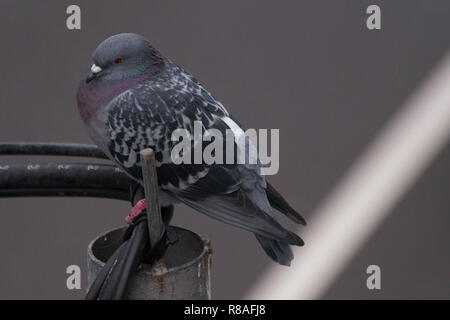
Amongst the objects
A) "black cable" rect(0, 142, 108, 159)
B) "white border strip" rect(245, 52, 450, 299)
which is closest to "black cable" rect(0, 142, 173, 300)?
"black cable" rect(0, 142, 108, 159)

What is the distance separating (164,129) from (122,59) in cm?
18

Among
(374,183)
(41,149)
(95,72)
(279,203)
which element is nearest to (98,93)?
(95,72)

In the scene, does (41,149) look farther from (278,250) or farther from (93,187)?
(278,250)

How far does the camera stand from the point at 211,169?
1.10 metres

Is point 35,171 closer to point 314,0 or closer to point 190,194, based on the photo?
point 190,194

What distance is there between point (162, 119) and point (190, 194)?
0.53 feet

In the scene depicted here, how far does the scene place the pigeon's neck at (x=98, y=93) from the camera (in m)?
1.14

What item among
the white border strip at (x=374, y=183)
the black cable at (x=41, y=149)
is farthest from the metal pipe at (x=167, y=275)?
the white border strip at (x=374, y=183)

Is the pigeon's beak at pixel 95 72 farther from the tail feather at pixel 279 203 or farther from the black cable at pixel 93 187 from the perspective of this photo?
the tail feather at pixel 279 203

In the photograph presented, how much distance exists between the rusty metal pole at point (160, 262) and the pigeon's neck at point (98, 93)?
0.35 m

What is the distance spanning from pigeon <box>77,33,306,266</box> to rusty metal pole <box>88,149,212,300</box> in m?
0.17

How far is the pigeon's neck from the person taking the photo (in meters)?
1.14
